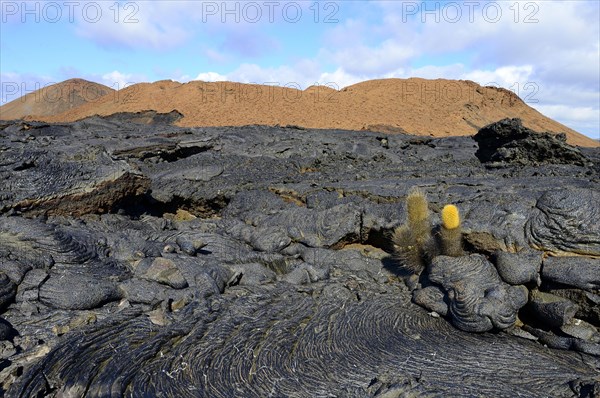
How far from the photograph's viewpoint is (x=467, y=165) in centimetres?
1141

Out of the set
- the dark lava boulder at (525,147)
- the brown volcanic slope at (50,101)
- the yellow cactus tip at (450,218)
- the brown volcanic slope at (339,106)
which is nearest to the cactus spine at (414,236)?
the yellow cactus tip at (450,218)

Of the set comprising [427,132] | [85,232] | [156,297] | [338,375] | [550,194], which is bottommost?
[338,375]

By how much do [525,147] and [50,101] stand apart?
107 ft

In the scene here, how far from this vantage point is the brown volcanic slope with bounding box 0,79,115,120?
114ft

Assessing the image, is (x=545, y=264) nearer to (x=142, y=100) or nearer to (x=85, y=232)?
(x=85, y=232)

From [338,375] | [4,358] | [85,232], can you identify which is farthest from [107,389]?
[85,232]

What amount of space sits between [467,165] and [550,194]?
5175 millimetres

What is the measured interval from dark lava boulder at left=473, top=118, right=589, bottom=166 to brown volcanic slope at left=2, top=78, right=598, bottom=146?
10746 mm

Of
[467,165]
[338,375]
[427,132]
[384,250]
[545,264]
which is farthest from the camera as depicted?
[427,132]

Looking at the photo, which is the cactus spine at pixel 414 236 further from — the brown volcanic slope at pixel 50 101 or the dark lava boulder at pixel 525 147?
the brown volcanic slope at pixel 50 101

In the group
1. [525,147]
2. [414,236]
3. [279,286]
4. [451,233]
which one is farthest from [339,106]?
[279,286]

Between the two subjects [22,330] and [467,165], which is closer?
[22,330]

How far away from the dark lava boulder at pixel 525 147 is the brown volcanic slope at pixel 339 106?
35.3 ft

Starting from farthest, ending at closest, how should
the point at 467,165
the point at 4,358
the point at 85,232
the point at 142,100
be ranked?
the point at 142,100 < the point at 467,165 < the point at 85,232 < the point at 4,358
